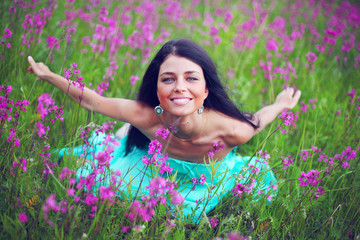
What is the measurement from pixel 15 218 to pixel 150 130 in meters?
1.29

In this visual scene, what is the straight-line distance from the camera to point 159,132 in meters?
1.93

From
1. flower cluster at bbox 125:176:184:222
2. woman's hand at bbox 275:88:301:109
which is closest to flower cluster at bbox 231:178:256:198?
flower cluster at bbox 125:176:184:222

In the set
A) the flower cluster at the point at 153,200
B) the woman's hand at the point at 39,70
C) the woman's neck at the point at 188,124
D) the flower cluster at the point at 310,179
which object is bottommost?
the flower cluster at the point at 153,200

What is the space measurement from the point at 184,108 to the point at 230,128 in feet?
1.99

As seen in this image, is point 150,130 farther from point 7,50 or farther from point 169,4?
point 169,4

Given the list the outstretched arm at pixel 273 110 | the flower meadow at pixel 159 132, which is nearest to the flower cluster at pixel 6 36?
the flower meadow at pixel 159 132

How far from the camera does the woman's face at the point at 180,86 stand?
7.68ft

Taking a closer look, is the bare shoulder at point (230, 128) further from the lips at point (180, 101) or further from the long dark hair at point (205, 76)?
the lips at point (180, 101)

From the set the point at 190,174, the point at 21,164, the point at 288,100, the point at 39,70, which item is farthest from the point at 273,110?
the point at 21,164

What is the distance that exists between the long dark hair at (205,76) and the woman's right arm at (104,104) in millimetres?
130

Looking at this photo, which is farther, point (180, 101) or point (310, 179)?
point (180, 101)

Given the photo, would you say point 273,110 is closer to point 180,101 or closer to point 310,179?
point 310,179

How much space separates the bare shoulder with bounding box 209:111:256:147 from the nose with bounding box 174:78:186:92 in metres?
0.53

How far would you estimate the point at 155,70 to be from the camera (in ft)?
8.77
